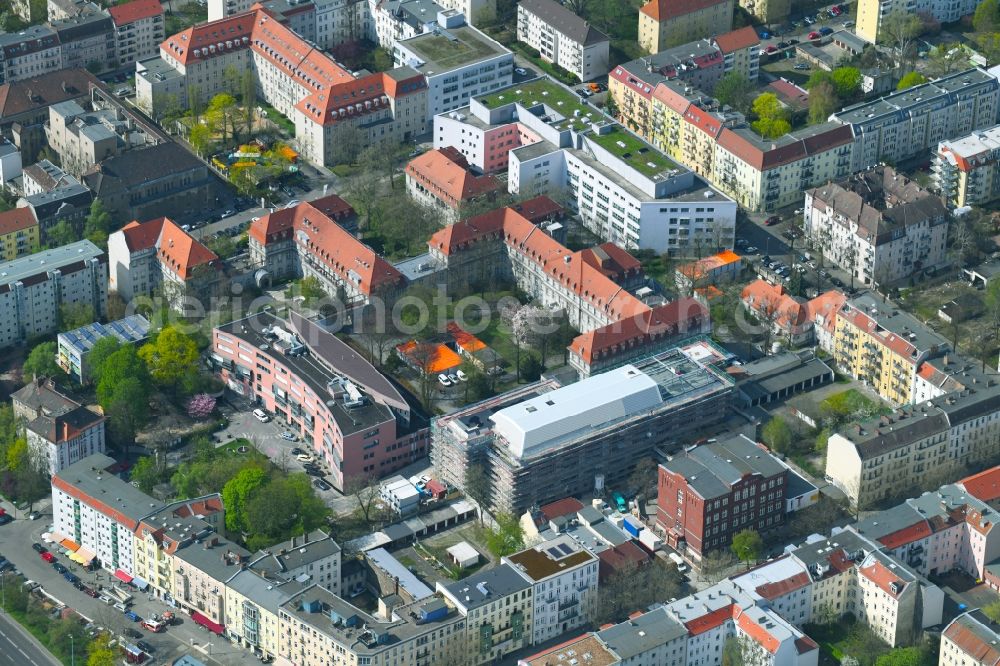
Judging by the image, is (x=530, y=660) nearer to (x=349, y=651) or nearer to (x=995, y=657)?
(x=349, y=651)

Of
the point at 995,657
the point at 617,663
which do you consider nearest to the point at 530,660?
the point at 617,663

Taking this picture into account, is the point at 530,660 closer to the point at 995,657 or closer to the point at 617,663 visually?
the point at 617,663

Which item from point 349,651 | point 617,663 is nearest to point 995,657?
point 617,663

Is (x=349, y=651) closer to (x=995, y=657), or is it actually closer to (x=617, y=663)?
(x=617, y=663)

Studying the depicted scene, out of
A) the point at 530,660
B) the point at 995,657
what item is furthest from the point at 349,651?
the point at 995,657
